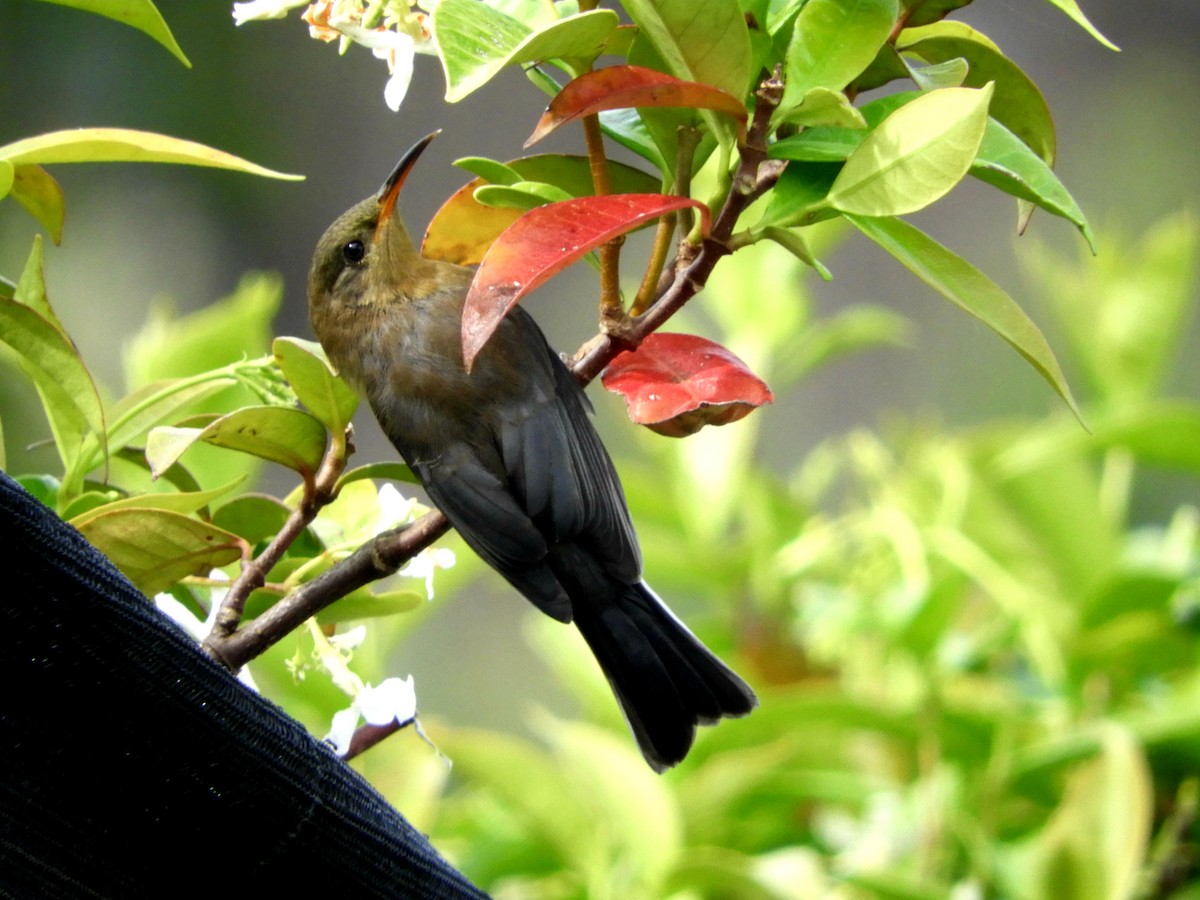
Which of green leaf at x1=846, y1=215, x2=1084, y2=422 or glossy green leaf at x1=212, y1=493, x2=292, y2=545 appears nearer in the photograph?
green leaf at x1=846, y1=215, x2=1084, y2=422

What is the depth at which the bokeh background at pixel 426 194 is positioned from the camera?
508cm

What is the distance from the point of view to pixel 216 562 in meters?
0.92

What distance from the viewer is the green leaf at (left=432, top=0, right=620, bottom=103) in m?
0.70

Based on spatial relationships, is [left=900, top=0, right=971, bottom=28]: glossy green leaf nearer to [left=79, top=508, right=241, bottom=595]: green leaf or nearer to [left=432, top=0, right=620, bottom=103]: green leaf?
[left=432, top=0, right=620, bottom=103]: green leaf

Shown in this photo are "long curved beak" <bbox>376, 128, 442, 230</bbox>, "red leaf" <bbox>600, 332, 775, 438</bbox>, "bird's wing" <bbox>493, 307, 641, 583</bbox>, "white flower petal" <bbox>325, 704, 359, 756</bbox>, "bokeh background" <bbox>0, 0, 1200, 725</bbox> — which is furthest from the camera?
"bokeh background" <bbox>0, 0, 1200, 725</bbox>

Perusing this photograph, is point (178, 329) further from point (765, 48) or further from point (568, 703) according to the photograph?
point (568, 703)

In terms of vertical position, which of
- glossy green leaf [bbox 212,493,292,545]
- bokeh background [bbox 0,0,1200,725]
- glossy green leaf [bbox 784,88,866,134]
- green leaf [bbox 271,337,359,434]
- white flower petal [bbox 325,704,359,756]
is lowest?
white flower petal [bbox 325,704,359,756]

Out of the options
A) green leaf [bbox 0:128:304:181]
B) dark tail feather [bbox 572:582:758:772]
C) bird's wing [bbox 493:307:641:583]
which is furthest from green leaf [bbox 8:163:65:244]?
dark tail feather [bbox 572:582:758:772]

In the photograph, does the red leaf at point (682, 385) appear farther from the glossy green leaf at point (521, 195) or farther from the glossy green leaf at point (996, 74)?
the glossy green leaf at point (996, 74)

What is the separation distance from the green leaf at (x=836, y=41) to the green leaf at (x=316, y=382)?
36 cm

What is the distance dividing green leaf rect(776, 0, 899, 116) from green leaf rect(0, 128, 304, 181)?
0.33 m

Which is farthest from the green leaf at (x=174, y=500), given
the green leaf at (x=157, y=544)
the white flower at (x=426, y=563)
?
the white flower at (x=426, y=563)

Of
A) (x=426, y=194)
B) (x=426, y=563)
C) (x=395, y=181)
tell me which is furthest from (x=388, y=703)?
(x=426, y=194)

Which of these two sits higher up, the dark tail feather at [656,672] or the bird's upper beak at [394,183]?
the bird's upper beak at [394,183]
